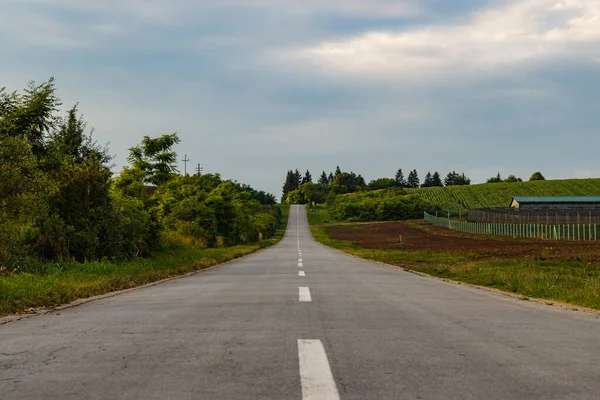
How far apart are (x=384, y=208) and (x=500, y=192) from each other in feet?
119

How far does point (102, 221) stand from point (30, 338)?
15.4 metres

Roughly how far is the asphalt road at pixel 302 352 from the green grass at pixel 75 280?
3.80 ft

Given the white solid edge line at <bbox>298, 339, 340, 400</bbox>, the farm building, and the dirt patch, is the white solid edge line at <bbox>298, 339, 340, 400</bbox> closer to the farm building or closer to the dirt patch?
the dirt patch

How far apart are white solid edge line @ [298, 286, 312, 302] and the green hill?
13935 centimetres

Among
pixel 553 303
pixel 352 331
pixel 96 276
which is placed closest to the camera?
pixel 352 331

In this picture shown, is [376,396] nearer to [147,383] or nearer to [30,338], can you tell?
[147,383]

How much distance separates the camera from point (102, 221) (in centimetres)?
2197

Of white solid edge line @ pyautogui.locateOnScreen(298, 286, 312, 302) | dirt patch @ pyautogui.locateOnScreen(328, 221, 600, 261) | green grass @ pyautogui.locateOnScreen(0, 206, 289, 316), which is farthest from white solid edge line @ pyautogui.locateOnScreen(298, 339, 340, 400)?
dirt patch @ pyautogui.locateOnScreen(328, 221, 600, 261)

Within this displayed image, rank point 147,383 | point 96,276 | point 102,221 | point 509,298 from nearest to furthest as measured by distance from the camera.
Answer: point 147,383, point 509,298, point 96,276, point 102,221

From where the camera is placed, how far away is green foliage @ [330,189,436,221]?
145 m

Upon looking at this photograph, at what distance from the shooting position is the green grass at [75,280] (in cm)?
1128

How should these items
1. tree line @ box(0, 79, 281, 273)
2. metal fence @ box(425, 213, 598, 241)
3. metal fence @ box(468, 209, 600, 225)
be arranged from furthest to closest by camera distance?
metal fence @ box(468, 209, 600, 225)
metal fence @ box(425, 213, 598, 241)
tree line @ box(0, 79, 281, 273)

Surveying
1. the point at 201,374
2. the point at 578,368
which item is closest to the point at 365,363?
the point at 201,374

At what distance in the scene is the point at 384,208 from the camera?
14600 centimetres
